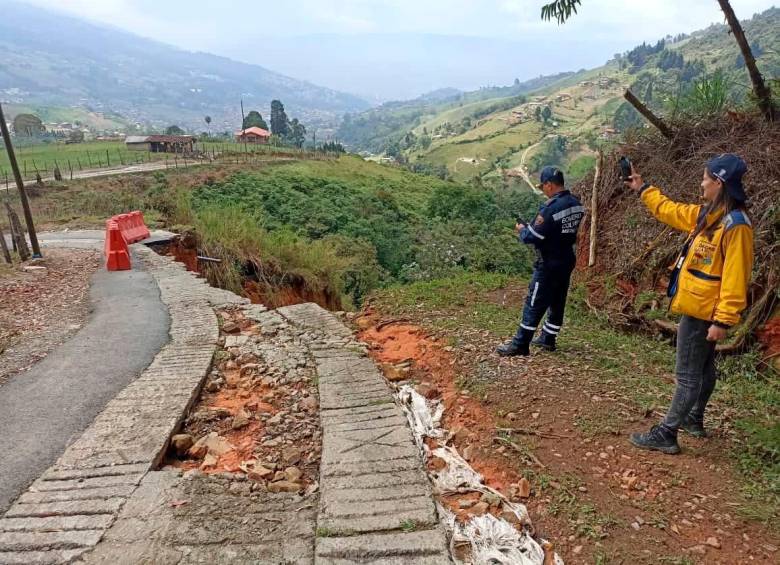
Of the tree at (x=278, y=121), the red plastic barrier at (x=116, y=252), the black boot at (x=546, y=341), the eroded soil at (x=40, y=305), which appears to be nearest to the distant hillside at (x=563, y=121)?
the tree at (x=278, y=121)

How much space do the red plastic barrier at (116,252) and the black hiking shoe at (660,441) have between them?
8675 millimetres

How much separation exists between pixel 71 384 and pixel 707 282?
5059mm

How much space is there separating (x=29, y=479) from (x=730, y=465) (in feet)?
14.5

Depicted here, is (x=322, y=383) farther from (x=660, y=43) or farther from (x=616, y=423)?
(x=660, y=43)

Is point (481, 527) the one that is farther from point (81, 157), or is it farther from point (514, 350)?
point (81, 157)

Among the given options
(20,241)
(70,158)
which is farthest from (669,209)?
(70,158)

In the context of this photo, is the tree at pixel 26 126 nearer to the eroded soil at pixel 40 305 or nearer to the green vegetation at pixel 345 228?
the green vegetation at pixel 345 228

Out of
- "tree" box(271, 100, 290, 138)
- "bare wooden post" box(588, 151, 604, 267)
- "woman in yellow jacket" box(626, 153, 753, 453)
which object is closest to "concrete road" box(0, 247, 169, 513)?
"woman in yellow jacket" box(626, 153, 753, 453)

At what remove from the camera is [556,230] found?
4.39 meters

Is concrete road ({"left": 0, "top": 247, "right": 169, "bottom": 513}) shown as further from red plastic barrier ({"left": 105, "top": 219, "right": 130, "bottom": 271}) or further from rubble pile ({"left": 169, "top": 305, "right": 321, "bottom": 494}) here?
red plastic barrier ({"left": 105, "top": 219, "right": 130, "bottom": 271})

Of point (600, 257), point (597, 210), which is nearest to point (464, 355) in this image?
point (600, 257)

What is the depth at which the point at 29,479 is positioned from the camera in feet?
10.1

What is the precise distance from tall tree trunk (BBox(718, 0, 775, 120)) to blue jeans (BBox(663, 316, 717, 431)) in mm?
4252

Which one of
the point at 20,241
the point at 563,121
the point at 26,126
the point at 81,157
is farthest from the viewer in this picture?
the point at 563,121
